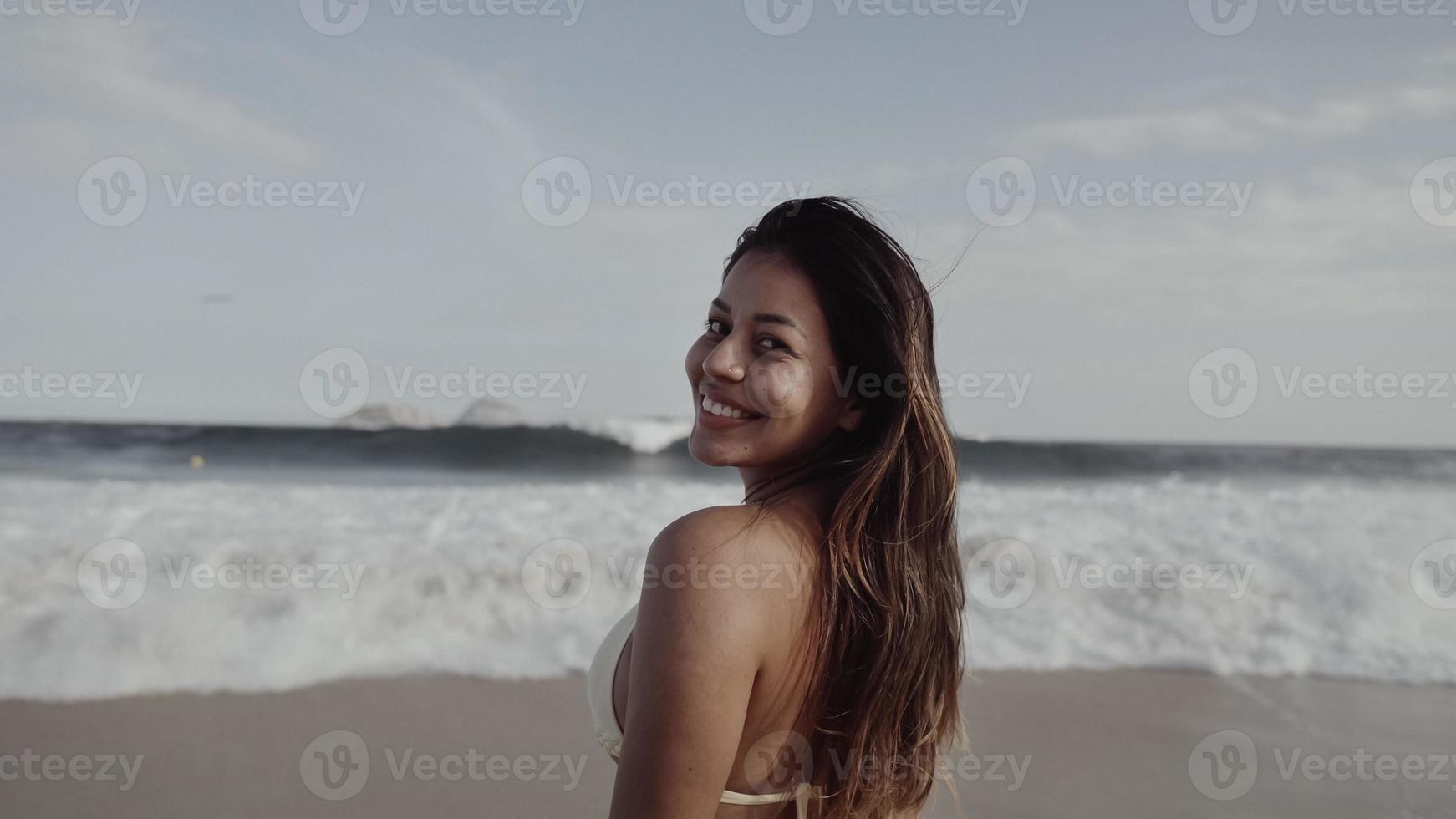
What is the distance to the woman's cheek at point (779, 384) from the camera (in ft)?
4.26

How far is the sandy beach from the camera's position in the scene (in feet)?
12.5

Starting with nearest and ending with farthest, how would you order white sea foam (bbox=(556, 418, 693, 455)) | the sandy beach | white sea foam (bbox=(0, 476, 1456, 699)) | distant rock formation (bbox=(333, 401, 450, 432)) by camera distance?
the sandy beach < white sea foam (bbox=(0, 476, 1456, 699)) < distant rock formation (bbox=(333, 401, 450, 432)) < white sea foam (bbox=(556, 418, 693, 455))

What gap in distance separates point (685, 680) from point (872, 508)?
18.0 inches

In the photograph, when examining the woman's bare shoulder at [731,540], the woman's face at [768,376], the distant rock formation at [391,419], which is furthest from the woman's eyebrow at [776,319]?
the distant rock formation at [391,419]

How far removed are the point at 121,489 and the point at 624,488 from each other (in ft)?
17.8

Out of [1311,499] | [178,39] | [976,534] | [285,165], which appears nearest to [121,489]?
[285,165]

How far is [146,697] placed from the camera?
4.67m

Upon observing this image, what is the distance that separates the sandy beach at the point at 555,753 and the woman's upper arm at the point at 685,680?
9.90 feet

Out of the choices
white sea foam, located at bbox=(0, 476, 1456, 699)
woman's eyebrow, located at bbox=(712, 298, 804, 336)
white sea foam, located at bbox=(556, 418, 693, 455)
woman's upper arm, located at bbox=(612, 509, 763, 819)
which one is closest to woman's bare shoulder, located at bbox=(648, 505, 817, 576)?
woman's upper arm, located at bbox=(612, 509, 763, 819)

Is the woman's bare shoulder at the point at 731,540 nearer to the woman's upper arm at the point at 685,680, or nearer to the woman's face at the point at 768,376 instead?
the woman's upper arm at the point at 685,680

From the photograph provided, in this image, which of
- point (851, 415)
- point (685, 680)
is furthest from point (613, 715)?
point (851, 415)

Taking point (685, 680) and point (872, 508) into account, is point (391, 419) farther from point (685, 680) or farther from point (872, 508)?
point (685, 680)

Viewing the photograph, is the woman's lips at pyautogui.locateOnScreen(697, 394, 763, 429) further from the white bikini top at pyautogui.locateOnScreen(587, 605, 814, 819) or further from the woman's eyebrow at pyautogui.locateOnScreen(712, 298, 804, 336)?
the white bikini top at pyautogui.locateOnScreen(587, 605, 814, 819)

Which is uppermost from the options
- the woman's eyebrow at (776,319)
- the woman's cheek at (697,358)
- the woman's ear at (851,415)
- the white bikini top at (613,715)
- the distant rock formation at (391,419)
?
the distant rock formation at (391,419)
